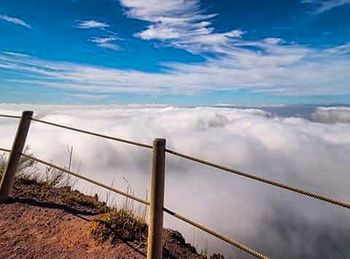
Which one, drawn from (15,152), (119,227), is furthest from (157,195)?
(15,152)

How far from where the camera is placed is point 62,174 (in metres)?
8.41

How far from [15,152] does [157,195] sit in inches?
127

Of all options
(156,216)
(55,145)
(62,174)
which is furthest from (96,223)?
(55,145)

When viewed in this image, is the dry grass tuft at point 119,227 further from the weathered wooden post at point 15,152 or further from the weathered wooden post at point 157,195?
the weathered wooden post at point 15,152

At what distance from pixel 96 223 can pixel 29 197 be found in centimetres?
189

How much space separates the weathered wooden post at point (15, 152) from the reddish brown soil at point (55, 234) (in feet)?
0.81

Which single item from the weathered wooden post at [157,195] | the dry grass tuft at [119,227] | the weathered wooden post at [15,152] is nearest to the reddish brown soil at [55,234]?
the dry grass tuft at [119,227]

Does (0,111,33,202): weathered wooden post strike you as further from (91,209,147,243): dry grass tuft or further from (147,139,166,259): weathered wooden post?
(147,139,166,259): weathered wooden post

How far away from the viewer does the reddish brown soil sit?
16.8ft

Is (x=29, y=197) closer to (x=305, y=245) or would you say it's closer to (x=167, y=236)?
(x=167, y=236)

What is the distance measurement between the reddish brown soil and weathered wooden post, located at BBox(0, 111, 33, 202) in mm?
246

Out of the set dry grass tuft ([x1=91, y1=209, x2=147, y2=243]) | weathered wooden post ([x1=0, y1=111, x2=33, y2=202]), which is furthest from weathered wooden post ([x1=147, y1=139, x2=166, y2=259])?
weathered wooden post ([x1=0, y1=111, x2=33, y2=202])

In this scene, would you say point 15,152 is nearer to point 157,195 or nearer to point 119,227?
point 119,227

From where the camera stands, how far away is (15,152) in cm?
634
